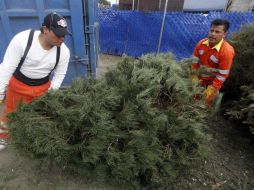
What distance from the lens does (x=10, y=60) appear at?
7.77ft

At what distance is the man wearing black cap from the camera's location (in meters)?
2.27

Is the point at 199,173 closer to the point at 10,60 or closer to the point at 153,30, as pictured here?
the point at 10,60

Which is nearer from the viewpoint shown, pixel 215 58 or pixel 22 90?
pixel 22 90

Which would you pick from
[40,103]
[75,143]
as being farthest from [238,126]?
[40,103]

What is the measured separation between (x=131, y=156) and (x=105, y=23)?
845 centimetres

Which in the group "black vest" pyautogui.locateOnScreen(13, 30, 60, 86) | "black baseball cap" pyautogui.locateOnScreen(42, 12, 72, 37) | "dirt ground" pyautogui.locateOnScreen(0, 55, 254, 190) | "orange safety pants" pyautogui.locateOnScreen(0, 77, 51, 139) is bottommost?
"dirt ground" pyautogui.locateOnScreen(0, 55, 254, 190)

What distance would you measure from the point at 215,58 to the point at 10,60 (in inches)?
106

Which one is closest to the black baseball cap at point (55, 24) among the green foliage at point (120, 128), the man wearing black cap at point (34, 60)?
the man wearing black cap at point (34, 60)

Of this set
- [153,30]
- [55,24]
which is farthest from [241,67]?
[153,30]

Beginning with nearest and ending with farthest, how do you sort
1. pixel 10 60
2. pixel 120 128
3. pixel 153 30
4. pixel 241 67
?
pixel 120 128 → pixel 10 60 → pixel 241 67 → pixel 153 30

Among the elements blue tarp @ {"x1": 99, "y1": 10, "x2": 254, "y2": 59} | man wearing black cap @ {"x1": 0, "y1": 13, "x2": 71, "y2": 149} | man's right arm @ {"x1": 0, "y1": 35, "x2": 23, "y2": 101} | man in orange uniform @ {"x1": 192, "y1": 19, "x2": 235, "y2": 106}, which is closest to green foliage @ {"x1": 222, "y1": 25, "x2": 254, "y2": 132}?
man in orange uniform @ {"x1": 192, "y1": 19, "x2": 235, "y2": 106}

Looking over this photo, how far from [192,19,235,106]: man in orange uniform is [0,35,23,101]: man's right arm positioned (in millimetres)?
2144

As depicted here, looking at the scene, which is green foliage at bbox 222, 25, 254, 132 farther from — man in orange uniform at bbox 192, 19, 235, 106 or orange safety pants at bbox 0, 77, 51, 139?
orange safety pants at bbox 0, 77, 51, 139

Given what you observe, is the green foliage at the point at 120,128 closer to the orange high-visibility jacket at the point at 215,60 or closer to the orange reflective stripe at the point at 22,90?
the orange reflective stripe at the point at 22,90
